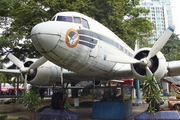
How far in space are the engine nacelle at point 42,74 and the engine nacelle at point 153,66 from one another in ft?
15.4

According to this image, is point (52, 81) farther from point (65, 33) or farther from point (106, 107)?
point (65, 33)

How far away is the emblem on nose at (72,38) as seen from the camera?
7294 millimetres

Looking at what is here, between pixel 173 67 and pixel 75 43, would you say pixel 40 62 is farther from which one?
pixel 173 67

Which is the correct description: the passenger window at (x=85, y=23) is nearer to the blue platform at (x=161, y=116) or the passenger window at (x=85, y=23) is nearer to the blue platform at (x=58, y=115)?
the blue platform at (x=58, y=115)

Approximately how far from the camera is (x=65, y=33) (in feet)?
23.6

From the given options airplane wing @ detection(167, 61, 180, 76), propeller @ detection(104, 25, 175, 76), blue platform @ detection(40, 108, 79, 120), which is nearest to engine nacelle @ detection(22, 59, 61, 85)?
blue platform @ detection(40, 108, 79, 120)

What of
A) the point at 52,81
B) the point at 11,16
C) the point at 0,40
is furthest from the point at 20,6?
the point at 52,81

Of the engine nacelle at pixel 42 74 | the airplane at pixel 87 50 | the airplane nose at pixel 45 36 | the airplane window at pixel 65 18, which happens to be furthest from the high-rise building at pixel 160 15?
the airplane nose at pixel 45 36

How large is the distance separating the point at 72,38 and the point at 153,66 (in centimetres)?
353

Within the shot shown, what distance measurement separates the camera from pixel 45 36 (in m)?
6.68

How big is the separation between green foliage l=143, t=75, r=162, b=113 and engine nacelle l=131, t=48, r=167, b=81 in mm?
562

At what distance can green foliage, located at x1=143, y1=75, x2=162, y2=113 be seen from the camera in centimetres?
772

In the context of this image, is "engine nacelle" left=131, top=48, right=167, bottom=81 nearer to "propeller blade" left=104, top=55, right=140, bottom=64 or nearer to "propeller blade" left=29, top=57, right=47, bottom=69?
"propeller blade" left=104, top=55, right=140, bottom=64

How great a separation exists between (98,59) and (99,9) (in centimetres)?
1005
